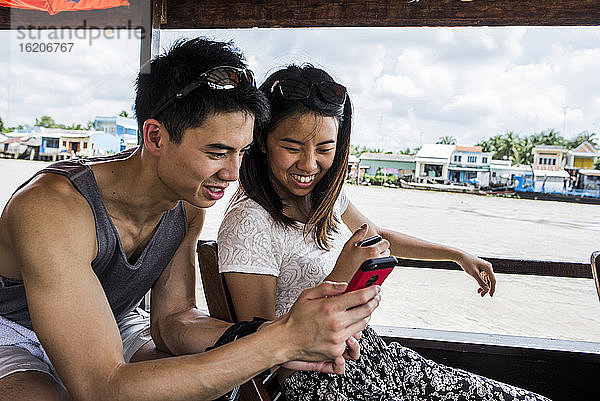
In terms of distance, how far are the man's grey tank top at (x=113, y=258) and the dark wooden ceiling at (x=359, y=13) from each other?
2093 millimetres

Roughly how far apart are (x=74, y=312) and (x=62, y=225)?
0.57ft

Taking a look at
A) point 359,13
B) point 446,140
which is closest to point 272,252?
point 359,13

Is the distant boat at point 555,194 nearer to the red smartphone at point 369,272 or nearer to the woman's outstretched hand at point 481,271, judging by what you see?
the woman's outstretched hand at point 481,271

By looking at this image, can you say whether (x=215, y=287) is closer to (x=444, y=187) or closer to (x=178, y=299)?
(x=178, y=299)

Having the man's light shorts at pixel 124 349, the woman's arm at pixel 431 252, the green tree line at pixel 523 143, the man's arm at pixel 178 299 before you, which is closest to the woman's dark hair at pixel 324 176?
the man's arm at pixel 178 299

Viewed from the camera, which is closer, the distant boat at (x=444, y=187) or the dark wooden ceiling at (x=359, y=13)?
the dark wooden ceiling at (x=359, y=13)

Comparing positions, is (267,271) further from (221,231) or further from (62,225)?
(62,225)

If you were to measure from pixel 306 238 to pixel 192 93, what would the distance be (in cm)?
54

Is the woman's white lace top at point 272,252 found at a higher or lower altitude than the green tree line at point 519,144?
higher

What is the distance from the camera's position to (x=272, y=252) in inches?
57.8

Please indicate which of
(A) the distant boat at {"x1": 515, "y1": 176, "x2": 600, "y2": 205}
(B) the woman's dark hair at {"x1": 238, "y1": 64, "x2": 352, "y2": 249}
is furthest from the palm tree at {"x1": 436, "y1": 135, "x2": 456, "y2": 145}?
(B) the woman's dark hair at {"x1": 238, "y1": 64, "x2": 352, "y2": 249}

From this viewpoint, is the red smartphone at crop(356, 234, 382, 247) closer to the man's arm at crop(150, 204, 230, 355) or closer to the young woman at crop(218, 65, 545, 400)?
the young woman at crop(218, 65, 545, 400)

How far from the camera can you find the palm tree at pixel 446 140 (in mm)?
32344

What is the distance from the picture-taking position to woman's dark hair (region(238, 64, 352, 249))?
1.52 meters
